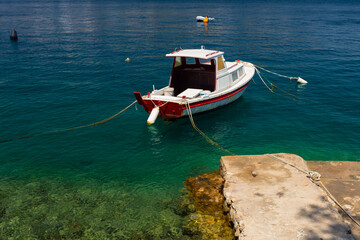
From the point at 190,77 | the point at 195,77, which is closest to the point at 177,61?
the point at 190,77

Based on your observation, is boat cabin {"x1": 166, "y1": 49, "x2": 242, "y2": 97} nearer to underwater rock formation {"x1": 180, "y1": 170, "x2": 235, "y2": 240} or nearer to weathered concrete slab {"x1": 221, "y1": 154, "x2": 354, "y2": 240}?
underwater rock formation {"x1": 180, "y1": 170, "x2": 235, "y2": 240}

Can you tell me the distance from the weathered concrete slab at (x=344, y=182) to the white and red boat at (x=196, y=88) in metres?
8.09

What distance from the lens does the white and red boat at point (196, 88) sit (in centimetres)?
1786

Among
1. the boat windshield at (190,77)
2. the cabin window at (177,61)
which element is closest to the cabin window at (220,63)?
the boat windshield at (190,77)

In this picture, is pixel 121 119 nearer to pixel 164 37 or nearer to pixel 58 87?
pixel 58 87

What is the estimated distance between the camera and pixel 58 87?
84.4 feet

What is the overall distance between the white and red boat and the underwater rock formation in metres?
6.02

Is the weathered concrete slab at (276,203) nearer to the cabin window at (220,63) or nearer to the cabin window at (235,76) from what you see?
the cabin window at (220,63)

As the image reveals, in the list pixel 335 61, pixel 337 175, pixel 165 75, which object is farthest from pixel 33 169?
pixel 335 61

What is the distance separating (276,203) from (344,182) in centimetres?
340

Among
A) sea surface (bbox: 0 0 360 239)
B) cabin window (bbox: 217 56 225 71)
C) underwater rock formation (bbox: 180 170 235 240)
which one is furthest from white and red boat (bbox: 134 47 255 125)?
underwater rock formation (bbox: 180 170 235 240)

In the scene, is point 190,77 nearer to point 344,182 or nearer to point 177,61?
point 177,61

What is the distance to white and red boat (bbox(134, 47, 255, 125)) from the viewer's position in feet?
58.6

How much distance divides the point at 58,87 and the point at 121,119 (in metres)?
9.13
